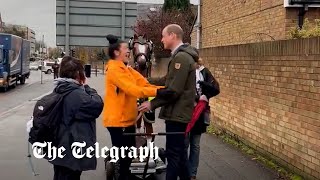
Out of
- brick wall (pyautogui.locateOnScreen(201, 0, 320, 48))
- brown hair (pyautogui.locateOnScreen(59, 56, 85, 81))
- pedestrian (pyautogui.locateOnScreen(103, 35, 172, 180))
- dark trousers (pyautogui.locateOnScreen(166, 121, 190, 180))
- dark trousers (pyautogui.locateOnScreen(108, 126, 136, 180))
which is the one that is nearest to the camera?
brown hair (pyautogui.locateOnScreen(59, 56, 85, 81))

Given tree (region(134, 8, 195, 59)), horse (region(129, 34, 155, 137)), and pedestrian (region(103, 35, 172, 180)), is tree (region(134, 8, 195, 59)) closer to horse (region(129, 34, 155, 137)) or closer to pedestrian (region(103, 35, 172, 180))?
horse (region(129, 34, 155, 137))

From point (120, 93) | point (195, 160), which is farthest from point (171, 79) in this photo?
point (195, 160)

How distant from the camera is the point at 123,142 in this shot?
604 cm

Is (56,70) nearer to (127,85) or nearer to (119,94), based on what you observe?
(119,94)

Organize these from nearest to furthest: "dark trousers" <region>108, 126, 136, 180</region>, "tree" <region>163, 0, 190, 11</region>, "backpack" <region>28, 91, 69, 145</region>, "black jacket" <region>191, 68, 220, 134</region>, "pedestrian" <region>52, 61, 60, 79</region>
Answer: "backpack" <region>28, 91, 69, 145</region>
"dark trousers" <region>108, 126, 136, 180</region>
"black jacket" <region>191, 68, 220, 134</region>
"pedestrian" <region>52, 61, 60, 79</region>
"tree" <region>163, 0, 190, 11</region>

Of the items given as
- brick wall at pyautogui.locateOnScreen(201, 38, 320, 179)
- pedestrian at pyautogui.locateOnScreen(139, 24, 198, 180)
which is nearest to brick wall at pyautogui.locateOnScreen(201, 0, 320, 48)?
brick wall at pyautogui.locateOnScreen(201, 38, 320, 179)

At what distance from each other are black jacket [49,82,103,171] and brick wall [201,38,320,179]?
3.08 metres

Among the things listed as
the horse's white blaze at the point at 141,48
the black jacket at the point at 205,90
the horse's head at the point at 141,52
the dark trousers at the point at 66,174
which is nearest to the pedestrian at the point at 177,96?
the black jacket at the point at 205,90

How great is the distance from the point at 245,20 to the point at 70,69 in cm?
979

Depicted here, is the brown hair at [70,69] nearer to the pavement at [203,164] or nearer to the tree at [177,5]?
the pavement at [203,164]

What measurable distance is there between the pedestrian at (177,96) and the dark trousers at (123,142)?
0.52 m

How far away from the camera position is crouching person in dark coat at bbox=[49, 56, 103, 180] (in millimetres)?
4816

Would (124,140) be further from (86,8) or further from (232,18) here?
(86,8)

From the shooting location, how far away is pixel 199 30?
19938 mm
